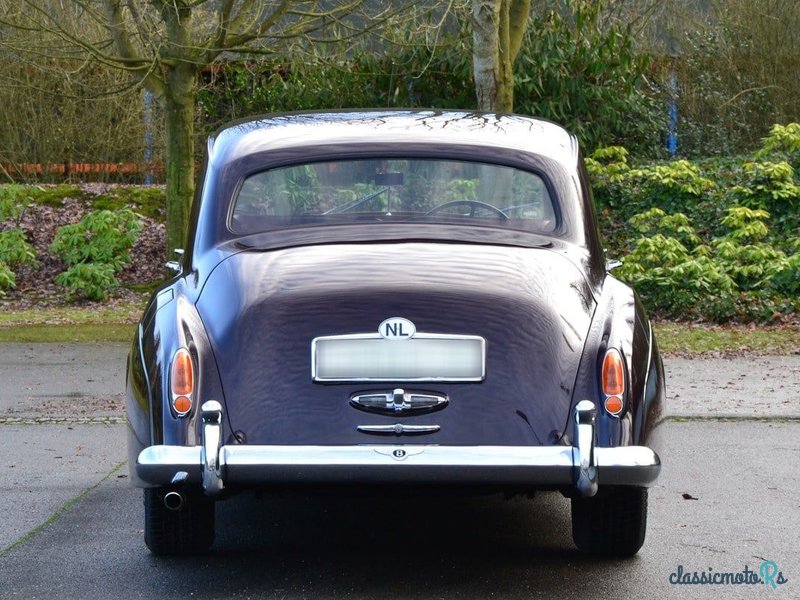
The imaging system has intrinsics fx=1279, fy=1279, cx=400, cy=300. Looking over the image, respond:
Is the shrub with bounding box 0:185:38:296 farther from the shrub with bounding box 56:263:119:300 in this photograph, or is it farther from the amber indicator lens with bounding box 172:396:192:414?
the amber indicator lens with bounding box 172:396:192:414

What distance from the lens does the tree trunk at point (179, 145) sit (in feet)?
44.8

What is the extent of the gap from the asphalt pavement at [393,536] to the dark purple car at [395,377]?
0.92 feet

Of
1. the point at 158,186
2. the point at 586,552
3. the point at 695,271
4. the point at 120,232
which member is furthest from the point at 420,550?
the point at 158,186

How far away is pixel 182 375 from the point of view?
452cm

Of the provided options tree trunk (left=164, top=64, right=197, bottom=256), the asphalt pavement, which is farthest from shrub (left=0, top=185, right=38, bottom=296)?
the asphalt pavement

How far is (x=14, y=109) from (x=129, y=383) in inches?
613

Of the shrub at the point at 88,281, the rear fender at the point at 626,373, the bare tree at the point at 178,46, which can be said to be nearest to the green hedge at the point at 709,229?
the bare tree at the point at 178,46

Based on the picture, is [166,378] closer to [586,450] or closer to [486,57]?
[586,450]

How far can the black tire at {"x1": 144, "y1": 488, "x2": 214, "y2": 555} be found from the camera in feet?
16.4

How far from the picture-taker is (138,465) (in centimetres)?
450

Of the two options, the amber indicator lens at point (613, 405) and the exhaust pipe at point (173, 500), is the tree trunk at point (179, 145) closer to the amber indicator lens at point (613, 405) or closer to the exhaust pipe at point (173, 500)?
the exhaust pipe at point (173, 500)

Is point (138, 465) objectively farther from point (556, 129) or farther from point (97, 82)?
point (97, 82)

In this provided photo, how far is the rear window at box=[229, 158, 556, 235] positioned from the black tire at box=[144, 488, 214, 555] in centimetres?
120

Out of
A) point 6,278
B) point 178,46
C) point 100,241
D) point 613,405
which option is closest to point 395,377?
point 613,405
